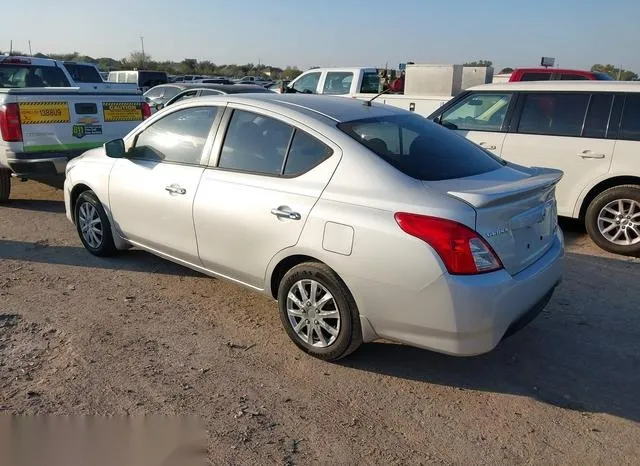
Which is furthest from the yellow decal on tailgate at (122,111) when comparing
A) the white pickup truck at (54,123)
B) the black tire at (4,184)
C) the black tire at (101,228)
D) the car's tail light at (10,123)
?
the black tire at (101,228)

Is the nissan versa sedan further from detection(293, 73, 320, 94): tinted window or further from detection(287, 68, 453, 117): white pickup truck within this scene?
detection(293, 73, 320, 94): tinted window

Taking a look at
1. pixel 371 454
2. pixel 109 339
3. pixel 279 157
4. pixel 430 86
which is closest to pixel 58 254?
pixel 109 339

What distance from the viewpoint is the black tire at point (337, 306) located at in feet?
11.3

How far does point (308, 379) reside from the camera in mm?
3537

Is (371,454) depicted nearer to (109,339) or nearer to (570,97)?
(109,339)

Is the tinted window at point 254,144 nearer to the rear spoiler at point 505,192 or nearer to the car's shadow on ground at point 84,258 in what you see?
the rear spoiler at point 505,192

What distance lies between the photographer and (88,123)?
774 cm

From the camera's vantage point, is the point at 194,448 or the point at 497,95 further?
the point at 497,95

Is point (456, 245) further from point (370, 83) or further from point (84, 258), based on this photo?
point (370, 83)

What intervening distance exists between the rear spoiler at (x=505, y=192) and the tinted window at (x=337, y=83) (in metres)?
10.2

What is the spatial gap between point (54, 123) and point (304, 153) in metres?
4.96

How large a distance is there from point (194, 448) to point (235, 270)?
4.86ft

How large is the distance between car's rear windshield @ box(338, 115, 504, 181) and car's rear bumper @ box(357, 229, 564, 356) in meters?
0.74

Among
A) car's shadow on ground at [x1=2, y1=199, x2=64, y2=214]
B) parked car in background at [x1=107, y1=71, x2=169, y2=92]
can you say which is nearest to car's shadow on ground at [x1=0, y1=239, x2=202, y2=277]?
car's shadow on ground at [x1=2, y1=199, x2=64, y2=214]
